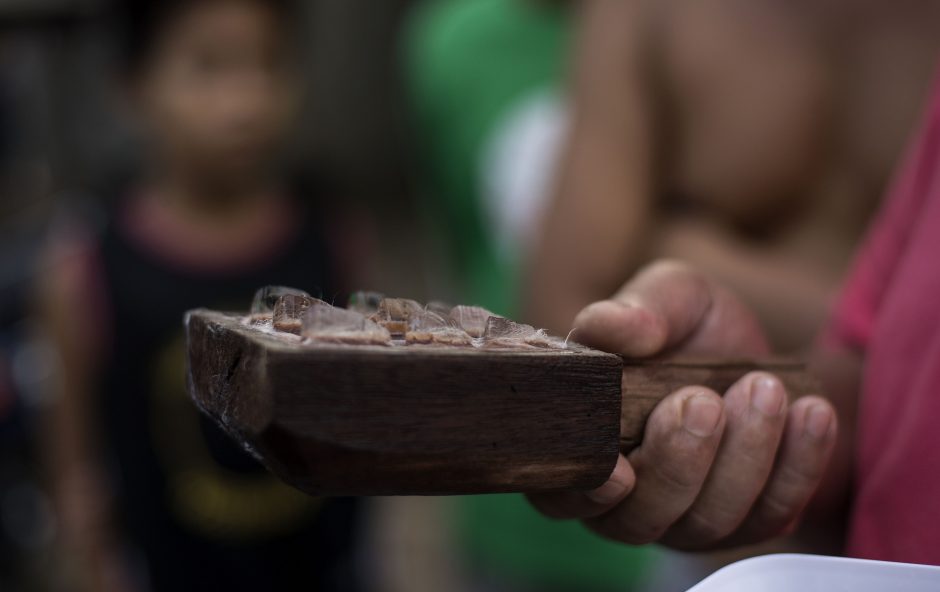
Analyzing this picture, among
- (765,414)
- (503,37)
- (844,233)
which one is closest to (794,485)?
(765,414)

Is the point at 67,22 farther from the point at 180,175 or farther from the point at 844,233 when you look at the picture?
the point at 844,233

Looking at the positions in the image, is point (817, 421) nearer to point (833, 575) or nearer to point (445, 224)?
point (833, 575)

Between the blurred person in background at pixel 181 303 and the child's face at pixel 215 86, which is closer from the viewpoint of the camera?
the blurred person in background at pixel 181 303

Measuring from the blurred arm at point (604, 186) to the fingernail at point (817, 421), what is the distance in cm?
50

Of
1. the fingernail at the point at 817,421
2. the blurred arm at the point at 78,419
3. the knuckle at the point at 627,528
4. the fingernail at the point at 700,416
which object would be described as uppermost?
the fingernail at the point at 700,416

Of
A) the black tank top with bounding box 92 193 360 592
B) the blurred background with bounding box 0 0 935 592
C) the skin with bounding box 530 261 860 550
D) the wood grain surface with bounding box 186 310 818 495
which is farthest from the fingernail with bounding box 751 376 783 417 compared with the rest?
the black tank top with bounding box 92 193 360 592

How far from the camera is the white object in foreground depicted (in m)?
0.56

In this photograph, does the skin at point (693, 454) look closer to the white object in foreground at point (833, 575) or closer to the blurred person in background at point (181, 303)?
the white object in foreground at point (833, 575)

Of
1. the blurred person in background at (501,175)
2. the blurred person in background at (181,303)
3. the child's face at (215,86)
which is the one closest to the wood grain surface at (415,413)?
the blurred person in background at (501,175)

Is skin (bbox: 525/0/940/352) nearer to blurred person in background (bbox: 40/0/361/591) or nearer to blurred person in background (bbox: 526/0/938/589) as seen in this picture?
blurred person in background (bbox: 526/0/938/589)

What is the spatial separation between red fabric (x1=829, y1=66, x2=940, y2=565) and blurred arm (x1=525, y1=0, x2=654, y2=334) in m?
0.35

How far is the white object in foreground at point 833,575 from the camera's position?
56 centimetres

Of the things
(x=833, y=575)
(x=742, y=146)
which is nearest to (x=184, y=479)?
(x=742, y=146)

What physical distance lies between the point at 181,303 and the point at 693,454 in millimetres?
1430
